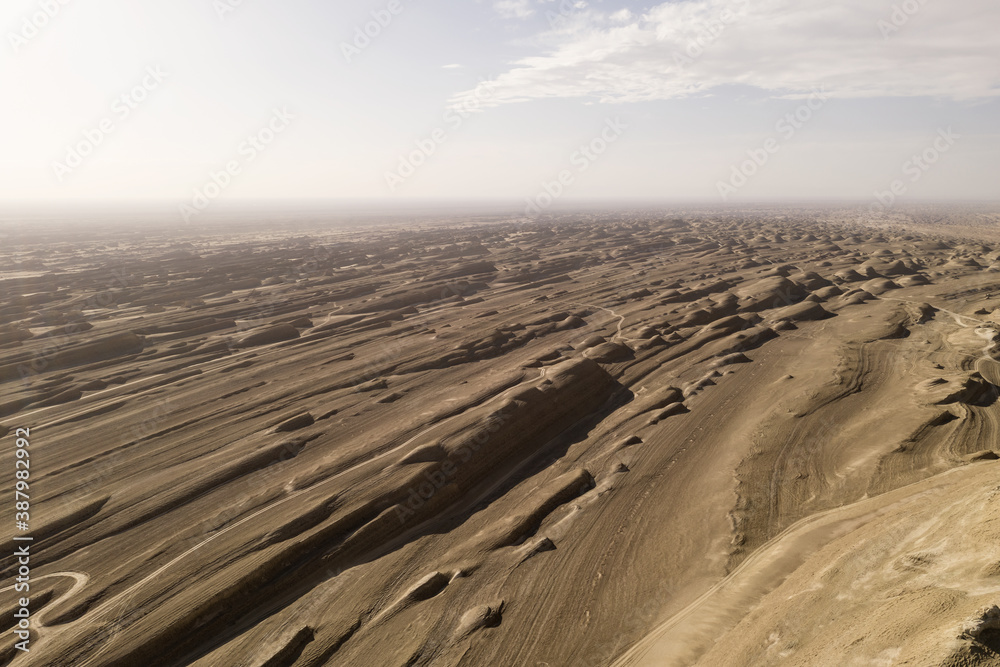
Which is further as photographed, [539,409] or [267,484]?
[539,409]

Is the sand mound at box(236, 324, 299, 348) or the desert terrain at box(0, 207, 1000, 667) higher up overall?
the sand mound at box(236, 324, 299, 348)

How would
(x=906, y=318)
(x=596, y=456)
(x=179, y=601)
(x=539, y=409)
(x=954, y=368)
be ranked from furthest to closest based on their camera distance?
(x=906, y=318), (x=954, y=368), (x=539, y=409), (x=596, y=456), (x=179, y=601)

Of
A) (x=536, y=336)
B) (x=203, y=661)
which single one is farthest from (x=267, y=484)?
(x=536, y=336)

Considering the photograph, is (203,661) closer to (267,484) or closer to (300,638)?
(300,638)

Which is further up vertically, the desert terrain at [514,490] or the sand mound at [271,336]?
the sand mound at [271,336]

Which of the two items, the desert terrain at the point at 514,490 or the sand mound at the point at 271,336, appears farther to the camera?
the sand mound at the point at 271,336

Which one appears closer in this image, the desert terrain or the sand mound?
the desert terrain

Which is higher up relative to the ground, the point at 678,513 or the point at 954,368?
the point at 954,368

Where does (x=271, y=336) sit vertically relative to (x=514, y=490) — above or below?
above
